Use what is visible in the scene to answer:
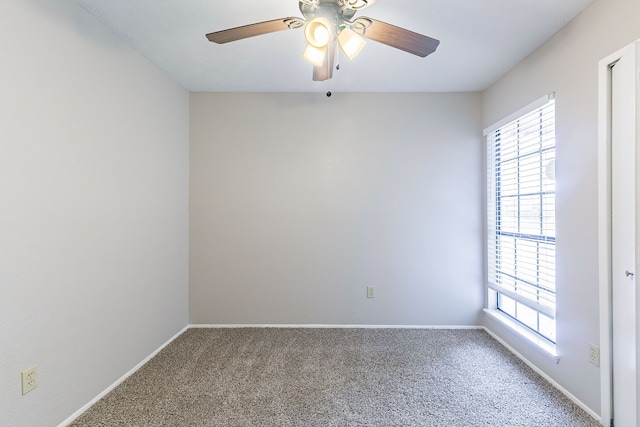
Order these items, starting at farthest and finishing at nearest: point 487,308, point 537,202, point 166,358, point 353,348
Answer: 1. point 487,308
2. point 353,348
3. point 166,358
4. point 537,202

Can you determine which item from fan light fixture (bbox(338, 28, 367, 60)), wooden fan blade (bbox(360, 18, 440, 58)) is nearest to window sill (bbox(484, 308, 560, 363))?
wooden fan blade (bbox(360, 18, 440, 58))

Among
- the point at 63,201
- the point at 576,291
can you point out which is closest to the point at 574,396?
the point at 576,291

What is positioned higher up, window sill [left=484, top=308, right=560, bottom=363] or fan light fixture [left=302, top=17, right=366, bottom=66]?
fan light fixture [left=302, top=17, right=366, bottom=66]

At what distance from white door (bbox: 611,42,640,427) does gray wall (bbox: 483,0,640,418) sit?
0.11 metres

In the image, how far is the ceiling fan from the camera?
144 cm

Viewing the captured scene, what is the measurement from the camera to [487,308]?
3076 millimetres

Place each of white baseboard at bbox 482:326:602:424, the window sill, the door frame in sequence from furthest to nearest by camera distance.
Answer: the window sill < white baseboard at bbox 482:326:602:424 < the door frame

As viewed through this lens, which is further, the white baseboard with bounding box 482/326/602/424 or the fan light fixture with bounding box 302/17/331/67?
the white baseboard with bounding box 482/326/602/424

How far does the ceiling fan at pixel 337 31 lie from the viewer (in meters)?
1.44

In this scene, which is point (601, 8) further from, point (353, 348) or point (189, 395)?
point (189, 395)

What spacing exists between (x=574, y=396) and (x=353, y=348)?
158 centimetres

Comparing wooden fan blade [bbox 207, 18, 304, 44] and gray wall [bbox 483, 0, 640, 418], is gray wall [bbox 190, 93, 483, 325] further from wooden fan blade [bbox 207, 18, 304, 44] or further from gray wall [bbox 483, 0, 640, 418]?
wooden fan blade [bbox 207, 18, 304, 44]

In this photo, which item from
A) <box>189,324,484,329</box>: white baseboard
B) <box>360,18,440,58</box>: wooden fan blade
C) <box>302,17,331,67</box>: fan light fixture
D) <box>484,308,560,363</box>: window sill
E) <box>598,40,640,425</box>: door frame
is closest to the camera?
<box>302,17,331,67</box>: fan light fixture

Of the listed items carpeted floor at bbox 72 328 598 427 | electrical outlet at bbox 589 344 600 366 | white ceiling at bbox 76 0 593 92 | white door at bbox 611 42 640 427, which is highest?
white ceiling at bbox 76 0 593 92
